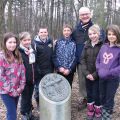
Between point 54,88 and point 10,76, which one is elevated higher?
point 10,76

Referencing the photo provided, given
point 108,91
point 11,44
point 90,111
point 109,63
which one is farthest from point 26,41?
point 90,111

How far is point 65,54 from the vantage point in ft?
17.7

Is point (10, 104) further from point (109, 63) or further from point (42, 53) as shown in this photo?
point (109, 63)

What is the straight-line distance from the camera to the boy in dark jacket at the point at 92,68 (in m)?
4.97

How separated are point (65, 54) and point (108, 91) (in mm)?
1114

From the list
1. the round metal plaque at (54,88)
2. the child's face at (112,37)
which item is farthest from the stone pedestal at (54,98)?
the child's face at (112,37)

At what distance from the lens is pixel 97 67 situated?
190 inches

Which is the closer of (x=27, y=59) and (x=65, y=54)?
(x=27, y=59)

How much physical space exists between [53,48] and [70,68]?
0.49 meters

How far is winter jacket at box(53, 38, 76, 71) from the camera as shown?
212 inches

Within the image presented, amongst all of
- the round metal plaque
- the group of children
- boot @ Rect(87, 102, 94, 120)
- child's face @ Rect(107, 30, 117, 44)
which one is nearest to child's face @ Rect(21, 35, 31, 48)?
the group of children

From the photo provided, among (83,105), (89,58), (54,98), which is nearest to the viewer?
(54,98)

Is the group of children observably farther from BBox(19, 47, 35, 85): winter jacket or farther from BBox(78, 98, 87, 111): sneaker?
BBox(78, 98, 87, 111): sneaker

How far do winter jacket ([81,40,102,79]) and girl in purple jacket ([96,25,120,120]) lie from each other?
20 centimetres
